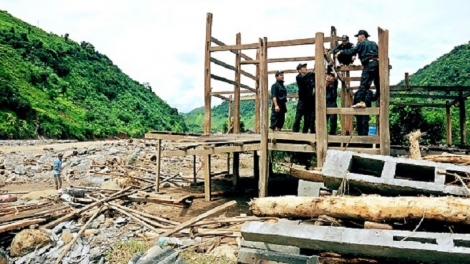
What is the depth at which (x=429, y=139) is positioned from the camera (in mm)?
15758

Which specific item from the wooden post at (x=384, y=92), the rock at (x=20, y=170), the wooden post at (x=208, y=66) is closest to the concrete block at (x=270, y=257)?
the wooden post at (x=384, y=92)

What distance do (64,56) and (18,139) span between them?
2644cm

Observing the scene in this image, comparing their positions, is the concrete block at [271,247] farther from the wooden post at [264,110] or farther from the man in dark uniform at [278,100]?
the man in dark uniform at [278,100]

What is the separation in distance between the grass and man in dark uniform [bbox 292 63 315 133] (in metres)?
4.54

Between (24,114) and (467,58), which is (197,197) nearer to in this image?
(24,114)

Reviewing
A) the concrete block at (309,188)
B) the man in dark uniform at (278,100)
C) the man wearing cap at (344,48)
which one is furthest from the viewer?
the man in dark uniform at (278,100)

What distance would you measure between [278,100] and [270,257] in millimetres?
5309

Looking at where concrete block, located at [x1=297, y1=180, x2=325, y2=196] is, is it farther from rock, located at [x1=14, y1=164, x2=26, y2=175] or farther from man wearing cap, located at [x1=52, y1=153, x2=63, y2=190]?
rock, located at [x1=14, y1=164, x2=26, y2=175]

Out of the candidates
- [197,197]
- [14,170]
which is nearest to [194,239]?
[197,197]

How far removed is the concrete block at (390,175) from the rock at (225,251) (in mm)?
2036

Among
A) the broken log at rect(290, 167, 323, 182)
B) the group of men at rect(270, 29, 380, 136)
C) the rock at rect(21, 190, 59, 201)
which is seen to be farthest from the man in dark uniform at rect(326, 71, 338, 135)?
the rock at rect(21, 190, 59, 201)

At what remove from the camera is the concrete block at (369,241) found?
4301 millimetres

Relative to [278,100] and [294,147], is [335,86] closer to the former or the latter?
[278,100]

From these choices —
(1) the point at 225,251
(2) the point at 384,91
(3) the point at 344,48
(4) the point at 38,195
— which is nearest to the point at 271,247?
(1) the point at 225,251
